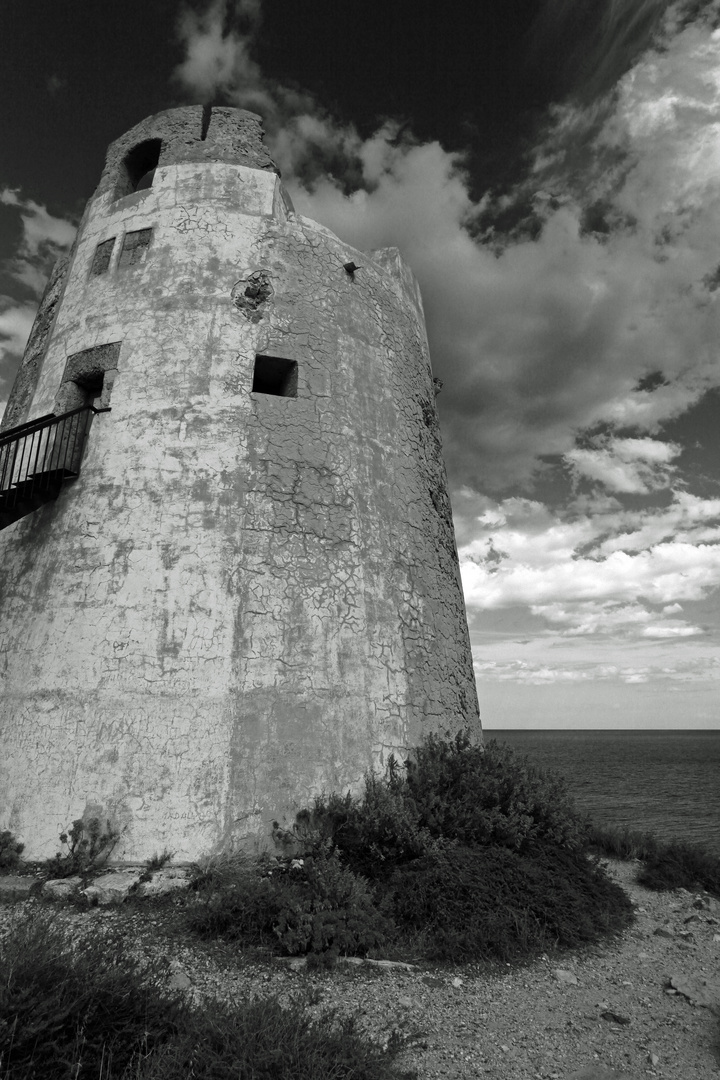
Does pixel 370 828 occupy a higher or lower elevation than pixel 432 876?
higher

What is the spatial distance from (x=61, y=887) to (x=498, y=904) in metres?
4.41

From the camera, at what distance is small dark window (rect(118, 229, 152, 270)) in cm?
980

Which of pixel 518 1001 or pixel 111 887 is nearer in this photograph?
pixel 518 1001

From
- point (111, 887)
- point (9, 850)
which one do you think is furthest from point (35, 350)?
point (111, 887)

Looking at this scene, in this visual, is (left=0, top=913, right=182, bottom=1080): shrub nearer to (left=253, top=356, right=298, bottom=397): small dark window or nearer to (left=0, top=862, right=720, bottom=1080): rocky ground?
(left=0, top=862, right=720, bottom=1080): rocky ground

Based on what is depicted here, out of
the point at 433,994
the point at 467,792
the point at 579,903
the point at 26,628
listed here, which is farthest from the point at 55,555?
the point at 579,903

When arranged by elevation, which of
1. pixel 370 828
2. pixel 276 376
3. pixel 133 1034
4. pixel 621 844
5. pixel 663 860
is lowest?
pixel 133 1034

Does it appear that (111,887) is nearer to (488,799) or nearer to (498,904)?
(498,904)

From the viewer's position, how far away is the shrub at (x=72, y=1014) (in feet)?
9.80

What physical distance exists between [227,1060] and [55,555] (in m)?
6.50

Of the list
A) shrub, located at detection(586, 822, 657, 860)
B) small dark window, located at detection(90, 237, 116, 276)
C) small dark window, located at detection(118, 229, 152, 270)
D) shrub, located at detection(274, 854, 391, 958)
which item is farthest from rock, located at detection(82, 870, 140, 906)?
small dark window, located at detection(90, 237, 116, 276)

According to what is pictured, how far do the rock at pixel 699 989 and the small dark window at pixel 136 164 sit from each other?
1308cm

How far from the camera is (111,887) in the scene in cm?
625

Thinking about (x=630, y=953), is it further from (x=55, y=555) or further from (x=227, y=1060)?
(x=55, y=555)
